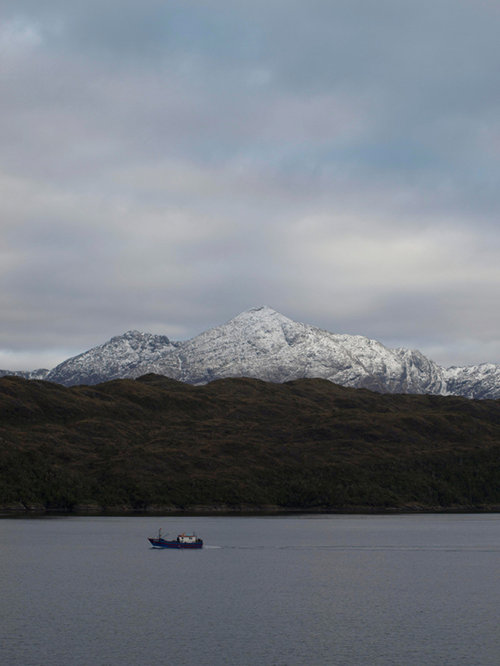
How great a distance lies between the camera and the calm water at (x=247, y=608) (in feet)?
282

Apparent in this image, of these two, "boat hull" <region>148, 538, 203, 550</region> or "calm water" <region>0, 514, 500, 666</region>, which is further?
"boat hull" <region>148, 538, 203, 550</region>

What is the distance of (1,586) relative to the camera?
132625mm

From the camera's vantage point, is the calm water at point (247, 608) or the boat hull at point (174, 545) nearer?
the calm water at point (247, 608)

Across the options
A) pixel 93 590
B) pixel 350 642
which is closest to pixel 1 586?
pixel 93 590

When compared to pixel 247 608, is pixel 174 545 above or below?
above

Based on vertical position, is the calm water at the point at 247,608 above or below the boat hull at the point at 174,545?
below

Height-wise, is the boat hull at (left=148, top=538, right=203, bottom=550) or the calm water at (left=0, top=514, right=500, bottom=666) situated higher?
the boat hull at (left=148, top=538, right=203, bottom=550)

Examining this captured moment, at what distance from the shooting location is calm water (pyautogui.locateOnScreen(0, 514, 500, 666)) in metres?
85.8

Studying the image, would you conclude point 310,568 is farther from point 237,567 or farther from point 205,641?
point 205,641

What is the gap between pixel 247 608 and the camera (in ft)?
374

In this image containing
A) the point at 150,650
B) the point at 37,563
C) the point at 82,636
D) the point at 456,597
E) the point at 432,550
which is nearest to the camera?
the point at 150,650

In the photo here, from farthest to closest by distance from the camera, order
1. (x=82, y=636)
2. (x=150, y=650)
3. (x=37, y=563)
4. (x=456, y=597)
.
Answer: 1. (x=37, y=563)
2. (x=456, y=597)
3. (x=82, y=636)
4. (x=150, y=650)

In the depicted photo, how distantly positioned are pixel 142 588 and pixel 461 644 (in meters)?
56.8

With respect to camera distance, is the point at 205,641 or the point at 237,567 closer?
the point at 205,641
